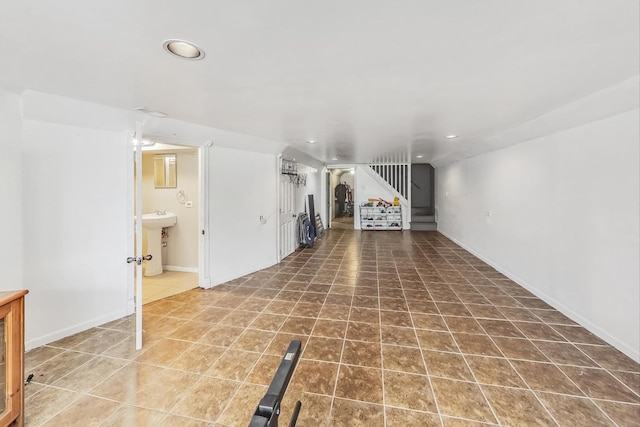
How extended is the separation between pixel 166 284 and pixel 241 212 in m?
1.56

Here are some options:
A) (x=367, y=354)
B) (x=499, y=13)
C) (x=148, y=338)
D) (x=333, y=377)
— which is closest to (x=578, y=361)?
(x=367, y=354)

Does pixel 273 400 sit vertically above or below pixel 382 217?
below

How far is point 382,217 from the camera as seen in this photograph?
9.30 meters

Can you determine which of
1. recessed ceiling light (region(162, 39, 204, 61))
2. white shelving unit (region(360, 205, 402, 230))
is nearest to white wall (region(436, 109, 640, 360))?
recessed ceiling light (region(162, 39, 204, 61))

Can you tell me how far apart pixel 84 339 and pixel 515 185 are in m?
5.66

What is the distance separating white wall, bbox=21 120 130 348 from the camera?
245 cm

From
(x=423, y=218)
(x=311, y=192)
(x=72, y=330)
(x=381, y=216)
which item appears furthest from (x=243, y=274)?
(x=423, y=218)

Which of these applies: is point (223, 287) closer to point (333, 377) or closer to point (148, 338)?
point (148, 338)

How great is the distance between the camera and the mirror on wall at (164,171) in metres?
4.73

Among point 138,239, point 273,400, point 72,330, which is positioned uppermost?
point 138,239

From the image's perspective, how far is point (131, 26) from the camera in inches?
53.1

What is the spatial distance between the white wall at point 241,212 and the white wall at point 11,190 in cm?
196

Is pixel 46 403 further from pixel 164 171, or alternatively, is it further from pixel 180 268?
pixel 164 171

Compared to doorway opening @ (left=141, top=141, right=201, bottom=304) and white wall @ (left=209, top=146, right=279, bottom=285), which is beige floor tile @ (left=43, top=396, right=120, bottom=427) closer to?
white wall @ (left=209, top=146, right=279, bottom=285)
